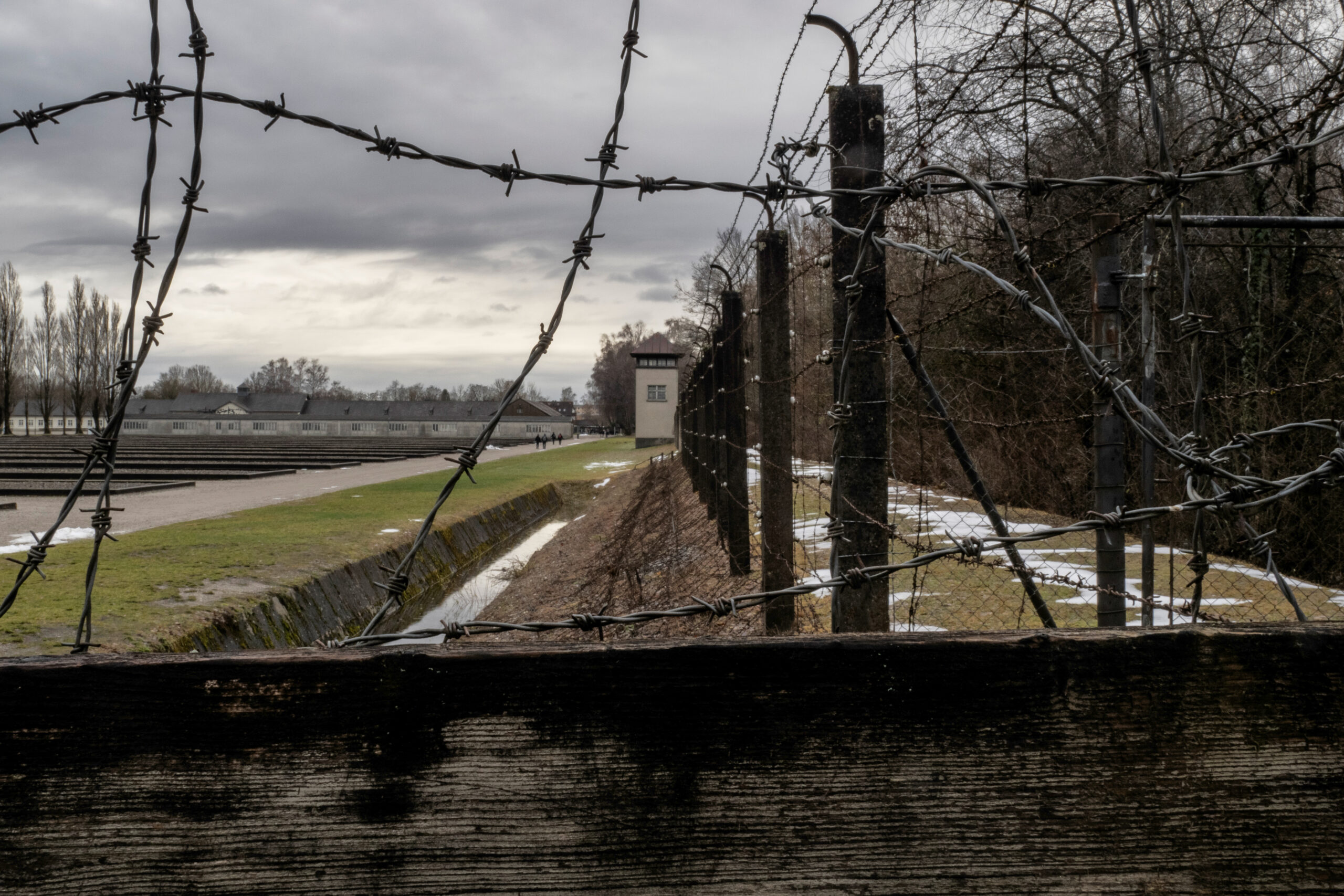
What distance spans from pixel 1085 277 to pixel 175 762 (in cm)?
1000

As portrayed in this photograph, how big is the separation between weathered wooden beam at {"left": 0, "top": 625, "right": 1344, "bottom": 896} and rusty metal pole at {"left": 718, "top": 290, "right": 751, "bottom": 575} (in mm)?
5283

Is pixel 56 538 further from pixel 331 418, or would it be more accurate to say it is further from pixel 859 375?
pixel 331 418

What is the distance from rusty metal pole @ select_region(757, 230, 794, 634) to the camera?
4.32 metres

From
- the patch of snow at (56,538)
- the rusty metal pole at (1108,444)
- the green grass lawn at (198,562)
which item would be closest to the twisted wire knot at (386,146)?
the green grass lawn at (198,562)

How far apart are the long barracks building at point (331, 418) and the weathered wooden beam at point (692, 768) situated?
86938 mm

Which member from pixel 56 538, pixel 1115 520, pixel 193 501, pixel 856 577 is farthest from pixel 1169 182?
pixel 193 501

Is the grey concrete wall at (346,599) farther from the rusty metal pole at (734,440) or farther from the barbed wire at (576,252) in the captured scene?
the rusty metal pole at (734,440)

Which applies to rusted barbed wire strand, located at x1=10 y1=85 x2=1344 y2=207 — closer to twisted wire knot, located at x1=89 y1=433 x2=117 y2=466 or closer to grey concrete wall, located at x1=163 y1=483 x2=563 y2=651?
twisted wire knot, located at x1=89 y1=433 x2=117 y2=466

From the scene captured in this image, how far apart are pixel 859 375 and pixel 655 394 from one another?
181 ft

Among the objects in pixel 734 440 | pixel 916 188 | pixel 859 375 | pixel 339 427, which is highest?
pixel 916 188

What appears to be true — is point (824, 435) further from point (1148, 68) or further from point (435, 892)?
point (435, 892)

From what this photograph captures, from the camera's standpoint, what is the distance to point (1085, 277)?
9.46 metres

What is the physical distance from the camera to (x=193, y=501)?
15.5 metres

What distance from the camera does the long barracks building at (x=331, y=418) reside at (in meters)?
96.5
